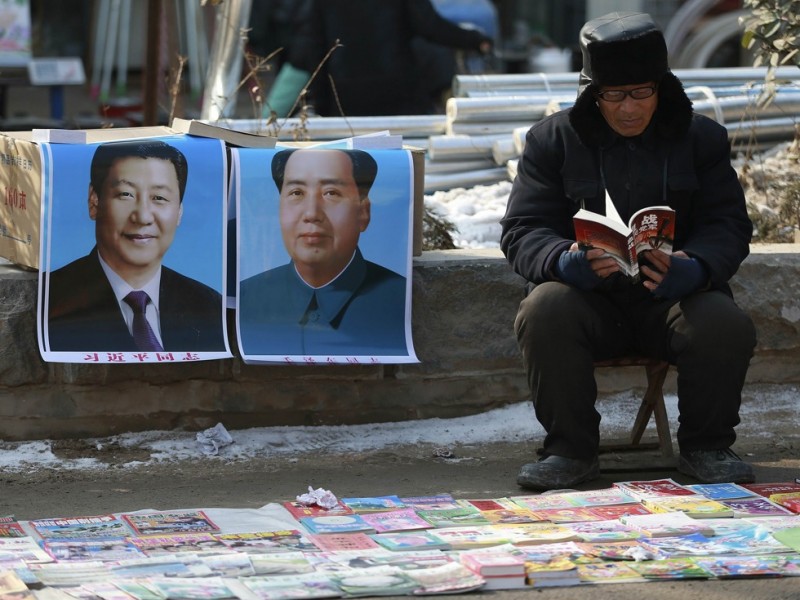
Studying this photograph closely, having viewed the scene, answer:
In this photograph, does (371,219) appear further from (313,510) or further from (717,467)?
(717,467)

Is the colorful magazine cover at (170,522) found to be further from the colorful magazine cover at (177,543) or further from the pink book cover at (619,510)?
the pink book cover at (619,510)

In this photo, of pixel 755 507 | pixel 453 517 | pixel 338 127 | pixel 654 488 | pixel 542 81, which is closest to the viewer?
pixel 453 517

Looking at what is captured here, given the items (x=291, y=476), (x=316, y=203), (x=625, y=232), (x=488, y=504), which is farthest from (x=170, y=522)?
(x=625, y=232)

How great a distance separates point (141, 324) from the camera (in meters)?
4.48

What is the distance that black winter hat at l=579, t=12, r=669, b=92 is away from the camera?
409 centimetres

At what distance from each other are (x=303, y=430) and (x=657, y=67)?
1.70 meters

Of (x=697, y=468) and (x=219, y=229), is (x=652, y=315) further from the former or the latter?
(x=219, y=229)

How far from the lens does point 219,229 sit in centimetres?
455

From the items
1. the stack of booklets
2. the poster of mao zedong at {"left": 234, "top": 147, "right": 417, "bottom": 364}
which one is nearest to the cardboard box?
the poster of mao zedong at {"left": 234, "top": 147, "right": 417, "bottom": 364}

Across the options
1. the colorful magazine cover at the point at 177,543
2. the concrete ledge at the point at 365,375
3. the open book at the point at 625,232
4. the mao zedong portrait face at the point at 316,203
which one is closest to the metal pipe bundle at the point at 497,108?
the concrete ledge at the point at 365,375

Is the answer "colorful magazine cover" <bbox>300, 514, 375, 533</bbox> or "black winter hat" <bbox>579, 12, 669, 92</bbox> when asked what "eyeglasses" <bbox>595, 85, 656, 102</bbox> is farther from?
"colorful magazine cover" <bbox>300, 514, 375, 533</bbox>

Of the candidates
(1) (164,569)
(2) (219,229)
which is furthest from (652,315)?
(1) (164,569)

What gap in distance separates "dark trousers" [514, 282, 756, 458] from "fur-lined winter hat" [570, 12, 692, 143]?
1.72ft

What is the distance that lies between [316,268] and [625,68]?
47.7 inches
